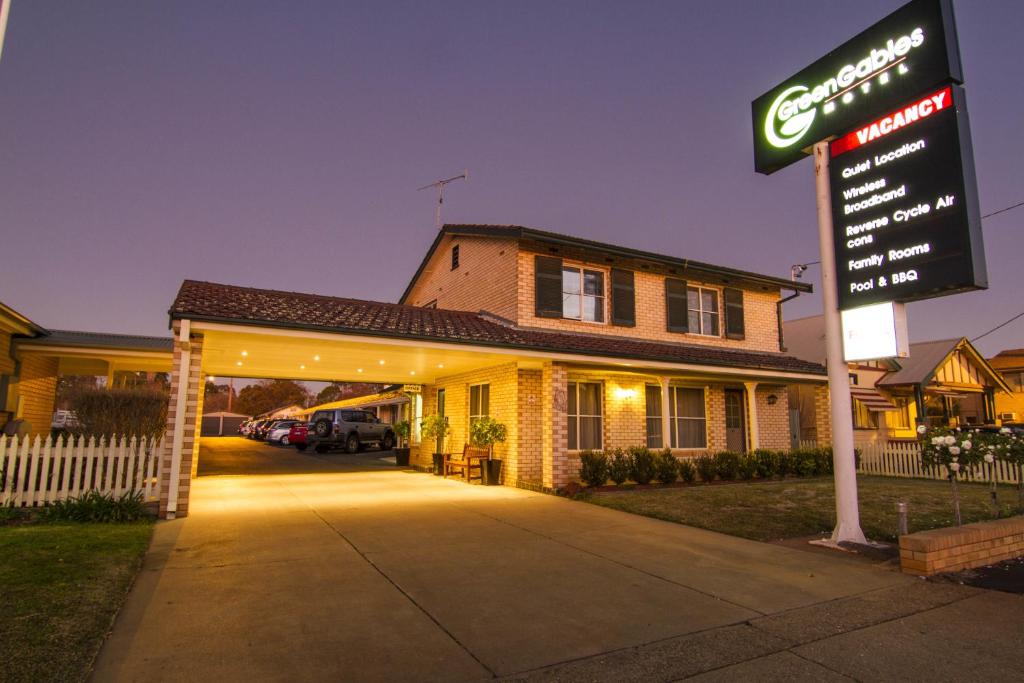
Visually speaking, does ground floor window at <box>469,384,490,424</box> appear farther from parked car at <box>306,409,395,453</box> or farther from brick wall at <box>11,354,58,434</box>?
parked car at <box>306,409,395,453</box>

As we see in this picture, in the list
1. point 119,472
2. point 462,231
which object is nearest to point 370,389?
point 462,231

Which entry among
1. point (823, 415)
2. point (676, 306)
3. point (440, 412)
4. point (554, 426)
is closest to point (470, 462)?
point (554, 426)

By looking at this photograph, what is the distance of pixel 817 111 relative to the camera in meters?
8.05

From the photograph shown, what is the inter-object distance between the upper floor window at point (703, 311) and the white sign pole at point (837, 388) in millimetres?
8970

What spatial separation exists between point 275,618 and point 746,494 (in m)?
9.98

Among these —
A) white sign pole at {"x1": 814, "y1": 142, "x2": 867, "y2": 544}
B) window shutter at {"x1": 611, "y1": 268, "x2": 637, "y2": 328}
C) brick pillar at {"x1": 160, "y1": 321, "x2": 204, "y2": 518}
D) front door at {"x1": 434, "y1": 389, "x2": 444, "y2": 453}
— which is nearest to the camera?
white sign pole at {"x1": 814, "y1": 142, "x2": 867, "y2": 544}

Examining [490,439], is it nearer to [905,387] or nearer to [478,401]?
[478,401]

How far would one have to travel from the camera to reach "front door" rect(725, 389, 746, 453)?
16.6 m

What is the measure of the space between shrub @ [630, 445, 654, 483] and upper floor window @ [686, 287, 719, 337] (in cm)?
501

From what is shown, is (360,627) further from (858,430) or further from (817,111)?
(858,430)

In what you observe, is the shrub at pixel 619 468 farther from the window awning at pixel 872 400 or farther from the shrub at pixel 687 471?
the window awning at pixel 872 400

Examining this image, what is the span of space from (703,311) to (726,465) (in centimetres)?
492

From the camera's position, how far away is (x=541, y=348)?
11.6m

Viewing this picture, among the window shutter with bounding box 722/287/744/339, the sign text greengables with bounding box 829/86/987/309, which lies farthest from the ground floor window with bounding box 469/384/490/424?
the sign text greengables with bounding box 829/86/987/309
